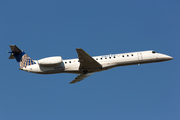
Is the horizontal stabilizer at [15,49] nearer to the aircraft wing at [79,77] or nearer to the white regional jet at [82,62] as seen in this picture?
the white regional jet at [82,62]

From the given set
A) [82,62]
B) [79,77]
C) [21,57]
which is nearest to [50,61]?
[82,62]

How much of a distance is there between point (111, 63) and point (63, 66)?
21.5 feet

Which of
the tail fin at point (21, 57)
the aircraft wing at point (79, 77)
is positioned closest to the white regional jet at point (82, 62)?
the tail fin at point (21, 57)

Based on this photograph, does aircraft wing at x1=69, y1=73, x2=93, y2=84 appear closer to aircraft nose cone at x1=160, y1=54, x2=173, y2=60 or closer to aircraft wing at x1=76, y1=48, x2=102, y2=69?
aircraft wing at x1=76, y1=48, x2=102, y2=69

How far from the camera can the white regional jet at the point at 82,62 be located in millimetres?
29094

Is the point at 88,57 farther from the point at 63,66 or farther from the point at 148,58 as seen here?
the point at 148,58

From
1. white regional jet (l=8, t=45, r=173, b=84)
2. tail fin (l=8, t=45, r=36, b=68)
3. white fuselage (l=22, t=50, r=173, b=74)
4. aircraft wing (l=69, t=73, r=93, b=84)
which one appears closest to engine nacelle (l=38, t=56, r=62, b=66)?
white regional jet (l=8, t=45, r=173, b=84)

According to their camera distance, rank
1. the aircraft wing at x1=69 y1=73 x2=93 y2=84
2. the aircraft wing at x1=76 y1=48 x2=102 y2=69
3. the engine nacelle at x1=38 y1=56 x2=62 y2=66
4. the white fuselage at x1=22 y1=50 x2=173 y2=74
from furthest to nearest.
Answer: the aircraft wing at x1=69 y1=73 x2=93 y2=84 → the white fuselage at x1=22 y1=50 x2=173 y2=74 → the engine nacelle at x1=38 y1=56 x2=62 y2=66 → the aircraft wing at x1=76 y1=48 x2=102 y2=69

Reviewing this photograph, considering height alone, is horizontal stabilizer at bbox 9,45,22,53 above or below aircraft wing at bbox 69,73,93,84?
above

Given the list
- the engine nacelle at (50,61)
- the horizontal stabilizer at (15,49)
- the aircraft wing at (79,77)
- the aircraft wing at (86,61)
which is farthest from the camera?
→ the aircraft wing at (79,77)

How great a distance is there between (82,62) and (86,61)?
555 mm

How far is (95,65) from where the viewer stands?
29.3m

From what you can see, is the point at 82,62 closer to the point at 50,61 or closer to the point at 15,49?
the point at 50,61

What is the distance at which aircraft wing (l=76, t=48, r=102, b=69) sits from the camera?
27667mm
